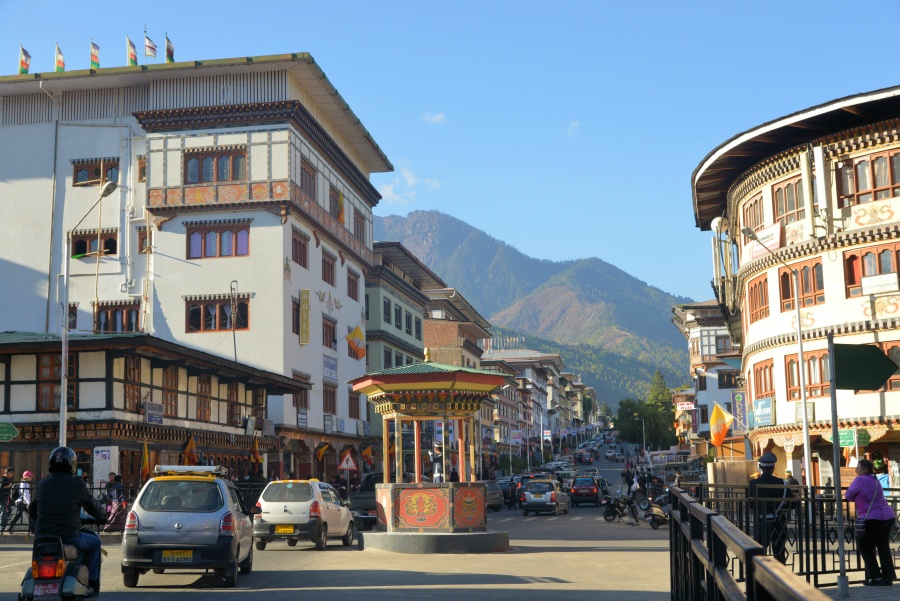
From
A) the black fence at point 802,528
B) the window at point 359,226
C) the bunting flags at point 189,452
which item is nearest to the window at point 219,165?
the window at point 359,226

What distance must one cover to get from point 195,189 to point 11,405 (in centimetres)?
1881

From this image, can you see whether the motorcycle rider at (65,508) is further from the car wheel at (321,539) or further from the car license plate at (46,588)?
the car wheel at (321,539)

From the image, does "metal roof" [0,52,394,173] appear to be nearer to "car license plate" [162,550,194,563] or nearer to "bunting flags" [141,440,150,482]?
"bunting flags" [141,440,150,482]

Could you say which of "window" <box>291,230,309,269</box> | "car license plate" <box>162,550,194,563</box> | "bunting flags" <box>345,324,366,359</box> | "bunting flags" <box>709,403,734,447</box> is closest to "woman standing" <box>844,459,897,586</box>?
"car license plate" <box>162,550,194,563</box>

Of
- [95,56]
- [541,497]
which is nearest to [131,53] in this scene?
[95,56]

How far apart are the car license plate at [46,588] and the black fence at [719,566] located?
5491 millimetres

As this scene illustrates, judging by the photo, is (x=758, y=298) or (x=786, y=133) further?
(x=758, y=298)

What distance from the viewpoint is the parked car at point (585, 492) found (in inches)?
2302

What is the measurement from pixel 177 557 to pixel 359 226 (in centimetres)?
5107

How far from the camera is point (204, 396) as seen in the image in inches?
1729

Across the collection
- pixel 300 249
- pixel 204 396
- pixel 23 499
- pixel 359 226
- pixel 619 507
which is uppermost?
pixel 359 226

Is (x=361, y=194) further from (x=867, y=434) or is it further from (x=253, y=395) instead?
(x=867, y=434)

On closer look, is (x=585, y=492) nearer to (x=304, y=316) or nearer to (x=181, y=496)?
(x=304, y=316)

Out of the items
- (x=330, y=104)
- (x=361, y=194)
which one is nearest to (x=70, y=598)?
(x=330, y=104)
